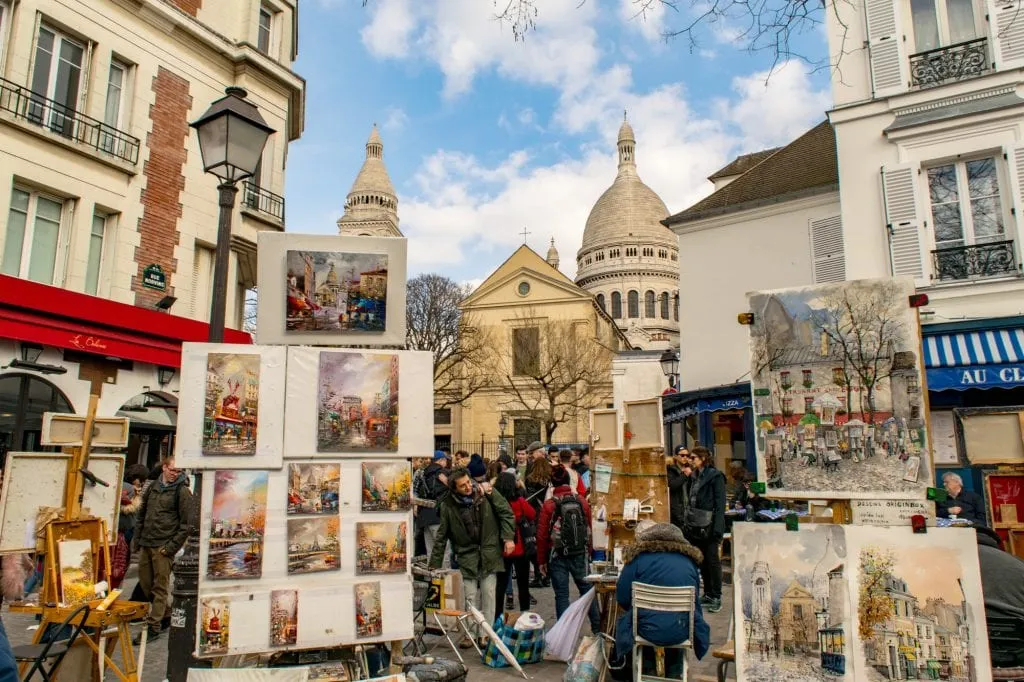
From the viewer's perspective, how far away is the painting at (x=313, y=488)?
3.96m

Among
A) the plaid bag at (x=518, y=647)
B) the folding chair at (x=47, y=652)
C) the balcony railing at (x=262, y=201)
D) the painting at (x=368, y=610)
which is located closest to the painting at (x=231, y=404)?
the painting at (x=368, y=610)

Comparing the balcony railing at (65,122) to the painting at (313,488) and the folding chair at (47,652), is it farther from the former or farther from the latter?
the painting at (313,488)

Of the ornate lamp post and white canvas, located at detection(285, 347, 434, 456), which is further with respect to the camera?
the ornate lamp post

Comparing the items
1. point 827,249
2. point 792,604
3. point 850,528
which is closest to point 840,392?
point 850,528

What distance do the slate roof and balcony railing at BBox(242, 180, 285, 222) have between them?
9757 mm

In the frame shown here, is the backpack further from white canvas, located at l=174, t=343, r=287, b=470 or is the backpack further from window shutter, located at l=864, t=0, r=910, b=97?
window shutter, located at l=864, t=0, r=910, b=97

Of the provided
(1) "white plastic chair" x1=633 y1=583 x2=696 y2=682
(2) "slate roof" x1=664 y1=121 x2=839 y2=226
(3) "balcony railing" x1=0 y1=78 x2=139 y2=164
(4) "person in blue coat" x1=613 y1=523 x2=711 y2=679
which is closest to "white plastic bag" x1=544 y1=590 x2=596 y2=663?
(4) "person in blue coat" x1=613 y1=523 x2=711 y2=679

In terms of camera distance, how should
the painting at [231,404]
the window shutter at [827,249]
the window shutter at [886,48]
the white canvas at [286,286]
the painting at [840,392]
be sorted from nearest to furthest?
1. the painting at [231,404]
2. the white canvas at [286,286]
3. the painting at [840,392]
4. the window shutter at [886,48]
5. the window shutter at [827,249]

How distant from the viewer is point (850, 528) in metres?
4.13

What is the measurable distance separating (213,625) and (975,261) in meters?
12.0

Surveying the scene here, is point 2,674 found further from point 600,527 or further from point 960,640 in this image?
point 600,527

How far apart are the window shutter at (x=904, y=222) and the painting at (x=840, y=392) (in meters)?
8.09

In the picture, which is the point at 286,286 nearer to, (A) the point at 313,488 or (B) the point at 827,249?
(A) the point at 313,488

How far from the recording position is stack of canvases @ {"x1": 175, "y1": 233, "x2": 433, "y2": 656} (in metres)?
3.82
